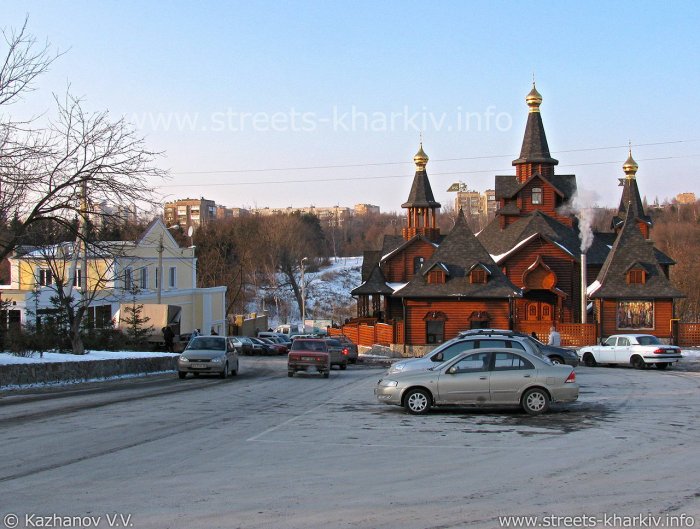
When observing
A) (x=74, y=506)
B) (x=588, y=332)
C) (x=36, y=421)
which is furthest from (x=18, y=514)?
(x=588, y=332)

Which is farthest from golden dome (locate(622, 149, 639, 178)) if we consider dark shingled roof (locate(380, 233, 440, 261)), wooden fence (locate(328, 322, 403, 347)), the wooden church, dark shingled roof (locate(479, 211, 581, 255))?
wooden fence (locate(328, 322, 403, 347))

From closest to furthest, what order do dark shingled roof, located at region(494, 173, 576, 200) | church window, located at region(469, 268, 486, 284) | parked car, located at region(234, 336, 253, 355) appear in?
1. church window, located at region(469, 268, 486, 284)
2. parked car, located at region(234, 336, 253, 355)
3. dark shingled roof, located at region(494, 173, 576, 200)

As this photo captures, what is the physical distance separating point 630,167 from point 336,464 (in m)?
62.8

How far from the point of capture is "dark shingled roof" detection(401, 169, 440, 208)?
69.3m

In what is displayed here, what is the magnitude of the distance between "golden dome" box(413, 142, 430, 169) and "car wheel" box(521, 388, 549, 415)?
54.7 metres

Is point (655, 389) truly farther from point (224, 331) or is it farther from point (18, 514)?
point (224, 331)

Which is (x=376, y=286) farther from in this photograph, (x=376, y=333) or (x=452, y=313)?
(x=452, y=313)

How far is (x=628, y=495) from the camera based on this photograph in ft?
30.8

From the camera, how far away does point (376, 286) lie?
2557 inches

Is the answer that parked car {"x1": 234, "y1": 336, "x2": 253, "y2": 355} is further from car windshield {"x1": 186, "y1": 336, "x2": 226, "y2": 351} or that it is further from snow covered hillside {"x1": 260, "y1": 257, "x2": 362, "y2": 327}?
snow covered hillside {"x1": 260, "y1": 257, "x2": 362, "y2": 327}

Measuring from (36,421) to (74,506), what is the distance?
750 centimetres

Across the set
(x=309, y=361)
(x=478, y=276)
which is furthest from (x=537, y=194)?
(x=309, y=361)

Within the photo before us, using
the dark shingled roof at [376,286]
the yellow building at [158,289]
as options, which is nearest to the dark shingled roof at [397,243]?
the dark shingled roof at [376,286]

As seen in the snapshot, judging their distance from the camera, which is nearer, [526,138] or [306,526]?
[306,526]
